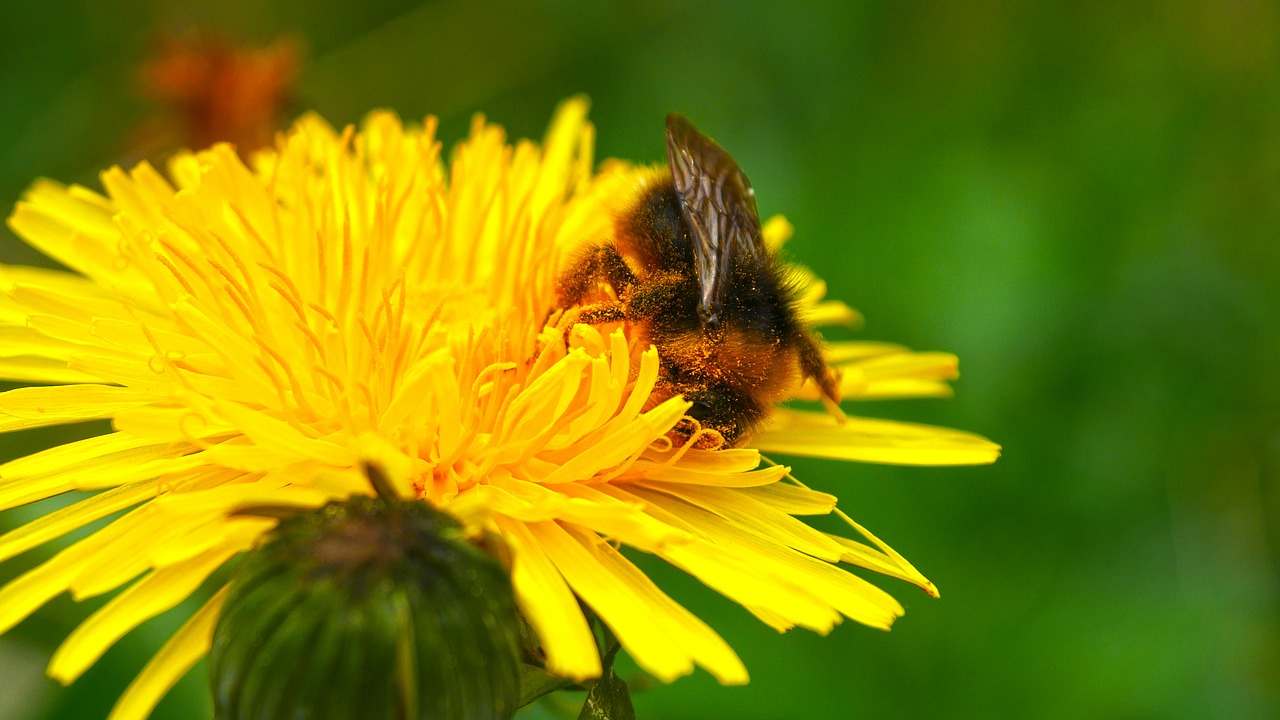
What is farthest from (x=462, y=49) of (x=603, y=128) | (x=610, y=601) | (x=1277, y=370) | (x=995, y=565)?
(x=610, y=601)

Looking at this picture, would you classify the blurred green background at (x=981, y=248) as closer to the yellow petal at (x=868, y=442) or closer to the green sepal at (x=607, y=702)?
the yellow petal at (x=868, y=442)

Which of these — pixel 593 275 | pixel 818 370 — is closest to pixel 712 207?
Result: pixel 593 275

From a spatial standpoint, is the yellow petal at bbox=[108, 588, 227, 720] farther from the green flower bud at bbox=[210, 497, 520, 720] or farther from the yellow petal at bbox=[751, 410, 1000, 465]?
the yellow petal at bbox=[751, 410, 1000, 465]

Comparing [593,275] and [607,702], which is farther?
[593,275]

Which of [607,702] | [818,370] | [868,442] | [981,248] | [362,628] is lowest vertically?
[607,702]

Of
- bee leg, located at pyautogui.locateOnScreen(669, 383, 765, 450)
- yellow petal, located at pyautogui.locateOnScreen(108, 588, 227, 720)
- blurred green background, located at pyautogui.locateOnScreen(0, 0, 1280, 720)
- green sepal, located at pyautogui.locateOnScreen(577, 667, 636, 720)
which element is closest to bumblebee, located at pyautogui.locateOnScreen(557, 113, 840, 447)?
bee leg, located at pyautogui.locateOnScreen(669, 383, 765, 450)

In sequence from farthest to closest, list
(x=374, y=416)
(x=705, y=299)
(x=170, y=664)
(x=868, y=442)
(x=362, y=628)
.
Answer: (x=868, y=442) < (x=374, y=416) < (x=705, y=299) < (x=170, y=664) < (x=362, y=628)

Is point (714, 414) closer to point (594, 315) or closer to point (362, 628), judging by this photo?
point (594, 315)

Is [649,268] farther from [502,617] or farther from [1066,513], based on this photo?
[1066,513]
